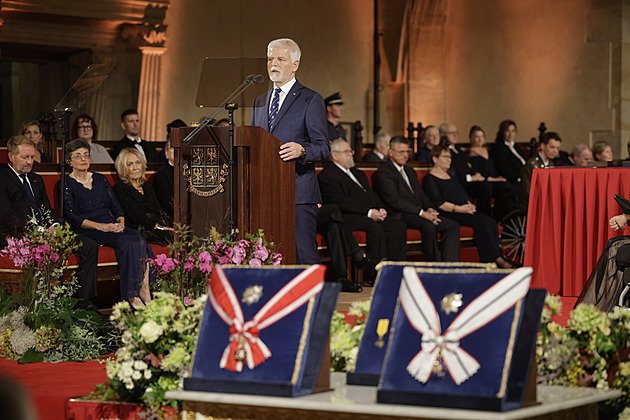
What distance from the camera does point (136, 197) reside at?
291 inches

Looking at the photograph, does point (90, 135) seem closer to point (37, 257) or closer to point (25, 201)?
point (25, 201)

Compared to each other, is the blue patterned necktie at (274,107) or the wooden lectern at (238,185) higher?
the blue patterned necktie at (274,107)

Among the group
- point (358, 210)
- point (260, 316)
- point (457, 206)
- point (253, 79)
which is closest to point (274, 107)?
point (253, 79)

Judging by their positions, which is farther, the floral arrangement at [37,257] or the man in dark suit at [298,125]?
the floral arrangement at [37,257]

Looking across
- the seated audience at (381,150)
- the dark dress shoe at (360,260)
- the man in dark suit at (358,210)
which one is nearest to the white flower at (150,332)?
the dark dress shoe at (360,260)

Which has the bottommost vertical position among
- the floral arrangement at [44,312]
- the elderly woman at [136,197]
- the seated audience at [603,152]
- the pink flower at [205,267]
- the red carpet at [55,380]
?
the red carpet at [55,380]

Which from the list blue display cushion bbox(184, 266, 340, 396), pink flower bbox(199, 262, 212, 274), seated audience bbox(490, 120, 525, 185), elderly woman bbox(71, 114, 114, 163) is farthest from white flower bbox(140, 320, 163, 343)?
seated audience bbox(490, 120, 525, 185)

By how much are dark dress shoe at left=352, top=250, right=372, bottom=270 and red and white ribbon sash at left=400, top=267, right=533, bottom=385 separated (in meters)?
5.70

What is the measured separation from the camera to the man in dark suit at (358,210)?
8.91 m

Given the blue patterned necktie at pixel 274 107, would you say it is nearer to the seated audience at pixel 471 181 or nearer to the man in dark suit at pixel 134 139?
the man in dark suit at pixel 134 139

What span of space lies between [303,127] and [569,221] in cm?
329

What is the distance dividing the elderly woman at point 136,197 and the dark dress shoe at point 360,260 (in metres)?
1.85

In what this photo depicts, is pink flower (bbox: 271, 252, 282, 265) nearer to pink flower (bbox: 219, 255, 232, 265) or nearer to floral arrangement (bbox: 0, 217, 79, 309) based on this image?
pink flower (bbox: 219, 255, 232, 265)

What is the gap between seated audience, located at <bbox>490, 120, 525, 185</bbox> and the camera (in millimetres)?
11633
